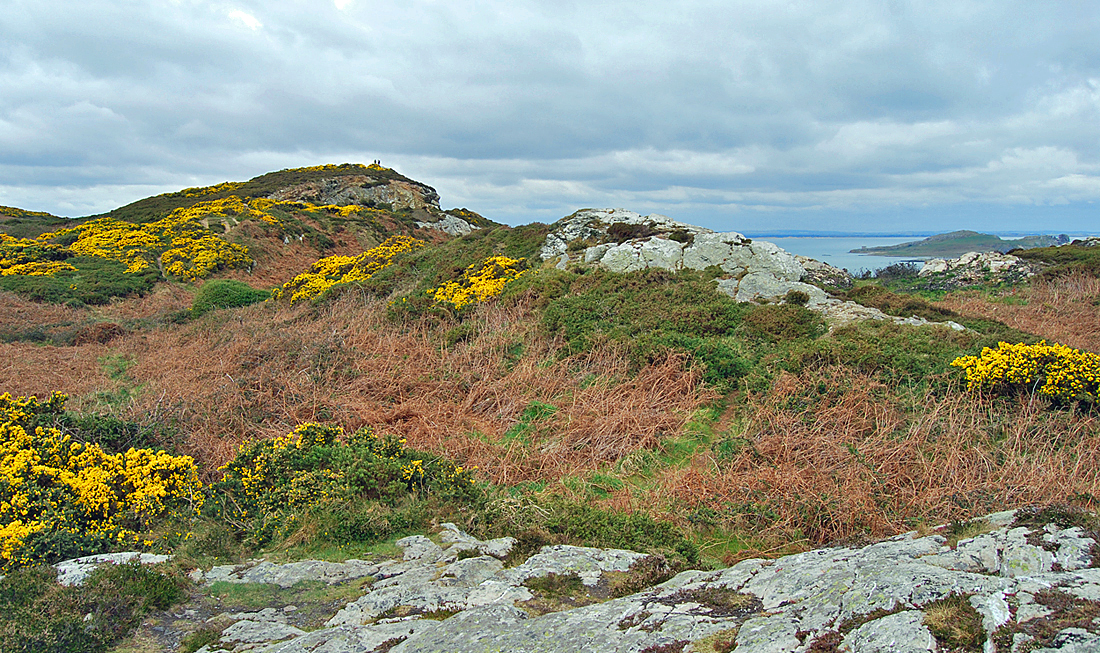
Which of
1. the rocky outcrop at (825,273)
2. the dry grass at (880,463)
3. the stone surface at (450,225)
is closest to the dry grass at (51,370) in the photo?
the dry grass at (880,463)

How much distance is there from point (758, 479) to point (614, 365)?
3.83m

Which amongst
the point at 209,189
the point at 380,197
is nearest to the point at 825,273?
the point at 380,197

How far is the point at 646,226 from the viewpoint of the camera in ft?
53.9

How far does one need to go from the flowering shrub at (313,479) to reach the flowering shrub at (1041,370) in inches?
278

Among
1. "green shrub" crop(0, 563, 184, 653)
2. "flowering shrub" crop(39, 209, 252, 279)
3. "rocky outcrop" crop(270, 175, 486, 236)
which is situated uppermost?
"rocky outcrop" crop(270, 175, 486, 236)

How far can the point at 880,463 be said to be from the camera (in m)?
6.46

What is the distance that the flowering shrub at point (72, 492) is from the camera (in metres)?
5.07

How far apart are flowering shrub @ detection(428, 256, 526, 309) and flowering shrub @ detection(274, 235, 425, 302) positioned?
4916 mm

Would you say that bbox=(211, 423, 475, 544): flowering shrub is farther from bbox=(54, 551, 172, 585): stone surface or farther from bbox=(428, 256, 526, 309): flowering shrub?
bbox=(428, 256, 526, 309): flowering shrub

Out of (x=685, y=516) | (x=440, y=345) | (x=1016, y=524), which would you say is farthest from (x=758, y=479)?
(x=440, y=345)

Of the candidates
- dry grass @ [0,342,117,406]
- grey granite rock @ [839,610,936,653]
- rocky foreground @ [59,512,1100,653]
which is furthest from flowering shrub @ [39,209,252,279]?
grey granite rock @ [839,610,936,653]

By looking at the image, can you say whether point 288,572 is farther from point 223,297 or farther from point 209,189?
point 209,189

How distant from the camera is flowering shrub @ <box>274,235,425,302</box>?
753 inches

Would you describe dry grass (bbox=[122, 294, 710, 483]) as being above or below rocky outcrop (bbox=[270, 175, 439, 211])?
below
